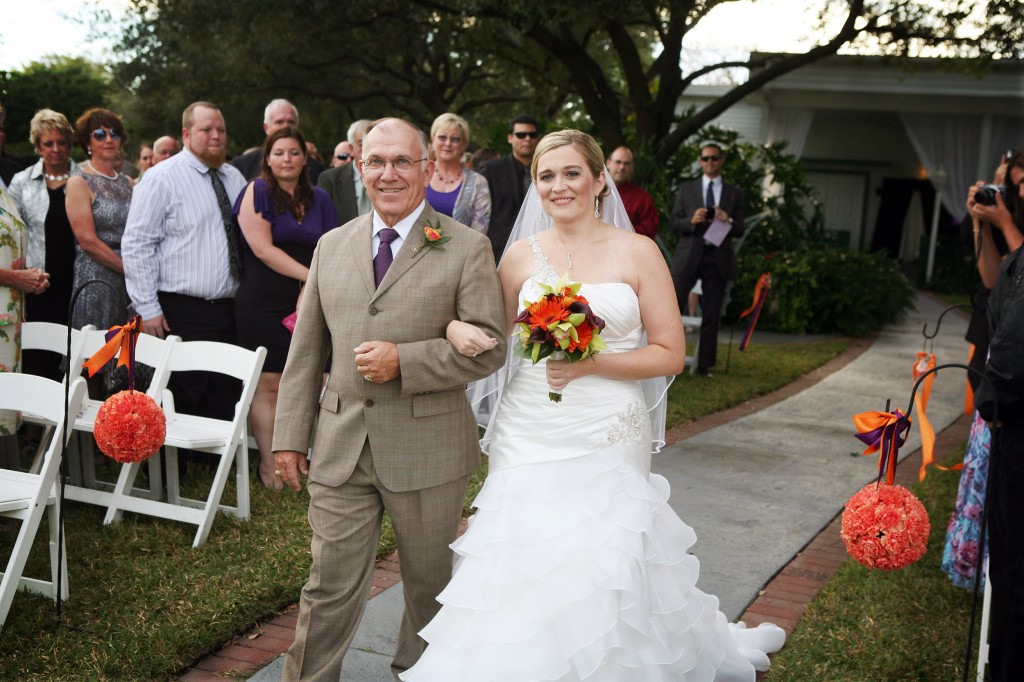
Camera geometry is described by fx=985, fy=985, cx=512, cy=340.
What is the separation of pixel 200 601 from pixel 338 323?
182 centimetres

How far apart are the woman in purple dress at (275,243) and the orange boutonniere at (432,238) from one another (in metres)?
2.74

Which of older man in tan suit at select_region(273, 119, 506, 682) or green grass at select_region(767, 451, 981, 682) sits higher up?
older man in tan suit at select_region(273, 119, 506, 682)

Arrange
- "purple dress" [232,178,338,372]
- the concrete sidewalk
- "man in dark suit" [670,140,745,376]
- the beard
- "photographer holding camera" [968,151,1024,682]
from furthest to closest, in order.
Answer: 1. "man in dark suit" [670,140,745,376]
2. the beard
3. "purple dress" [232,178,338,372]
4. the concrete sidewalk
5. "photographer holding camera" [968,151,1024,682]

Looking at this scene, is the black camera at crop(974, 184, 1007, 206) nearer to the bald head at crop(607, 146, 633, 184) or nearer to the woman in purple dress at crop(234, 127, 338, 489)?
the woman in purple dress at crop(234, 127, 338, 489)

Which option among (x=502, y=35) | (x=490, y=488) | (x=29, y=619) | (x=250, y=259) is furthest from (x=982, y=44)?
(x=29, y=619)

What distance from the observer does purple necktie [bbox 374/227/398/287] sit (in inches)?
135

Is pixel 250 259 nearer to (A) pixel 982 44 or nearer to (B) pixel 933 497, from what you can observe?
(B) pixel 933 497

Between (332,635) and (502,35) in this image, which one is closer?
(332,635)

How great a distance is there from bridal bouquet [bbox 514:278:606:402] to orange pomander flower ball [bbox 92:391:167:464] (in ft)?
5.97

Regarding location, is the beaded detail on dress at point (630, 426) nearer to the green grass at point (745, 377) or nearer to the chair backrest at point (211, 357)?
the chair backrest at point (211, 357)

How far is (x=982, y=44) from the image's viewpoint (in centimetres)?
1452

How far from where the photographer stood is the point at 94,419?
18.3ft

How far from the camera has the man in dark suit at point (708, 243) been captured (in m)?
10.5

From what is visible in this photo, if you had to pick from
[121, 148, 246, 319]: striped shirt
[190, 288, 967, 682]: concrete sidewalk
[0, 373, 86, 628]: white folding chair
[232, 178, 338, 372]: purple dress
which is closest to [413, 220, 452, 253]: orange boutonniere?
[190, 288, 967, 682]: concrete sidewalk
